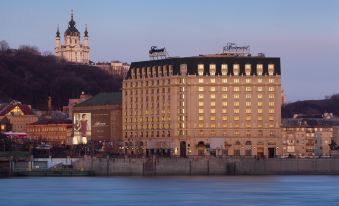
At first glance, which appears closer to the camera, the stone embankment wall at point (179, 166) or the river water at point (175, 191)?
the river water at point (175, 191)

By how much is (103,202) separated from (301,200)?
70.5 ft

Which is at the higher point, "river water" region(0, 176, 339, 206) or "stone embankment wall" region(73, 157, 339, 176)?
"stone embankment wall" region(73, 157, 339, 176)

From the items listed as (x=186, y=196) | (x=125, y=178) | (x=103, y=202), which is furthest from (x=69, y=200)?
(x=125, y=178)

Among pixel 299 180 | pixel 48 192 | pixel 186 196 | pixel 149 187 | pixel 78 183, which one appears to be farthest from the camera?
pixel 299 180

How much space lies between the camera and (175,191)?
14762 cm

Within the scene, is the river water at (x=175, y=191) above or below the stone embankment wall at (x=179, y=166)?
below

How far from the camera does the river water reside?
433 feet

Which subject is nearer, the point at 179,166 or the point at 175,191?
the point at 175,191

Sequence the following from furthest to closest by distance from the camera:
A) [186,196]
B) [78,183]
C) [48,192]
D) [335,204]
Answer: [78,183]
[48,192]
[186,196]
[335,204]

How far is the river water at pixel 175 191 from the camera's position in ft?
433

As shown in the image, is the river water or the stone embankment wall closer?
the river water

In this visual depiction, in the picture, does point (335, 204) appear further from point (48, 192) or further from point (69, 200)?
point (48, 192)

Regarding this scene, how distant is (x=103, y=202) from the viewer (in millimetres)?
131000

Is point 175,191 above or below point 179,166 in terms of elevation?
below
